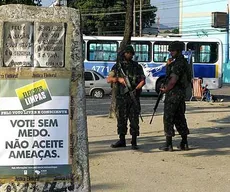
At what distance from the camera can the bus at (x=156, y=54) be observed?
2866cm

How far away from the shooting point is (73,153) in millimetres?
4551

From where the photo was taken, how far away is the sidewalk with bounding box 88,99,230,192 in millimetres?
7086

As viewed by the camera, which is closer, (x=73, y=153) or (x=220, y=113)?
(x=73, y=153)

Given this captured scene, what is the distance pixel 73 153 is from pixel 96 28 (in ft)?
181

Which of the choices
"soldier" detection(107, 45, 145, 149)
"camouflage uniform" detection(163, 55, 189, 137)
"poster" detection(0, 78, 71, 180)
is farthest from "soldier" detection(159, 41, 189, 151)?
"poster" detection(0, 78, 71, 180)

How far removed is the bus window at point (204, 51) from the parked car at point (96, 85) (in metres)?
5.70

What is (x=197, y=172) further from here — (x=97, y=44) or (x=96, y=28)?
(x=96, y=28)

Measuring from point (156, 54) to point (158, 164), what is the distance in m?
20.6

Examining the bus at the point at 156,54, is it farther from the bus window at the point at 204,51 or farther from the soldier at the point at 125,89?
the soldier at the point at 125,89

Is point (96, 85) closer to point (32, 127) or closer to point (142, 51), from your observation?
point (142, 51)

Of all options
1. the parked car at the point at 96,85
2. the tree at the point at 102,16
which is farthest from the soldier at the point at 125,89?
the tree at the point at 102,16

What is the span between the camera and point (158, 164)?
8.39 meters

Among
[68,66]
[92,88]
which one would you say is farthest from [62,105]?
[92,88]

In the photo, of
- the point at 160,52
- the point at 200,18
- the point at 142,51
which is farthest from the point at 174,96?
the point at 200,18
